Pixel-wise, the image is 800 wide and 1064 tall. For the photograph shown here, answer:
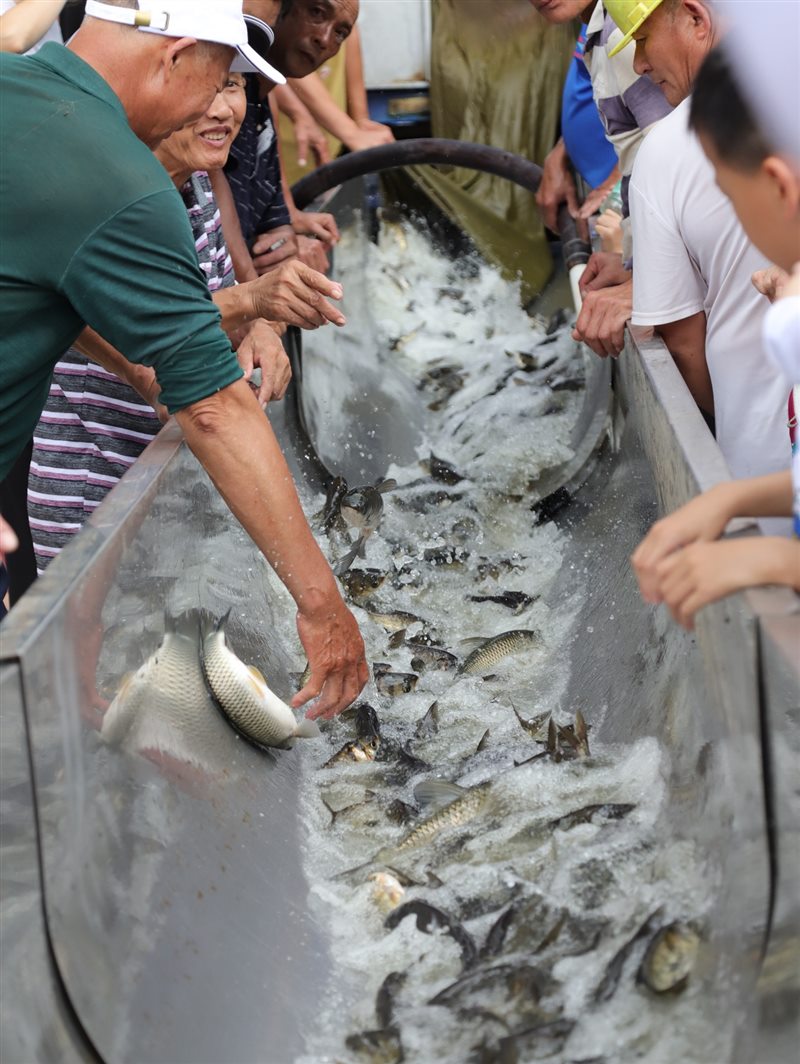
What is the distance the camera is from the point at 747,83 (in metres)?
A: 1.67

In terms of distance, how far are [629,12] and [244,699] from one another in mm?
1913

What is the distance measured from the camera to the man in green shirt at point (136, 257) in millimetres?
2078

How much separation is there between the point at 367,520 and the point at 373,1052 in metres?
2.30

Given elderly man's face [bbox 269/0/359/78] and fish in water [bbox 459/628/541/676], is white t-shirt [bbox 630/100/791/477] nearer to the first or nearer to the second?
fish in water [bbox 459/628/541/676]

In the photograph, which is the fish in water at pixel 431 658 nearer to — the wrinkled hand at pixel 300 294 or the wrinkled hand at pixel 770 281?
the wrinkled hand at pixel 300 294

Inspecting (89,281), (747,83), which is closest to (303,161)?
(89,281)

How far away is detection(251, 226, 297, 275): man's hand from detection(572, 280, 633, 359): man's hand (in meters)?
1.59

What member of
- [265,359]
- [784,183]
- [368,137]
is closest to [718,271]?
[784,183]

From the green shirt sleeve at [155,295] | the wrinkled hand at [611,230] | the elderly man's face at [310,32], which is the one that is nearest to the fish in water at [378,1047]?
the green shirt sleeve at [155,295]

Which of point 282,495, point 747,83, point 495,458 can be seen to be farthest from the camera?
point 495,458

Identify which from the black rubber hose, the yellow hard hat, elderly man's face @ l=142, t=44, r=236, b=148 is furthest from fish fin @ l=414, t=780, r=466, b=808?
the black rubber hose

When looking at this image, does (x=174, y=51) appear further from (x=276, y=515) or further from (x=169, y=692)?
(x=169, y=692)

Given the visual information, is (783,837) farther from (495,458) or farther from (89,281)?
(495,458)

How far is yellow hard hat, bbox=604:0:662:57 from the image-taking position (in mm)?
2721
